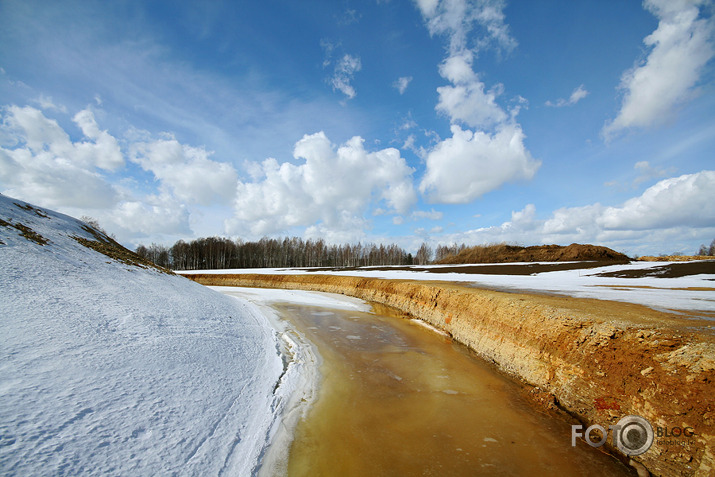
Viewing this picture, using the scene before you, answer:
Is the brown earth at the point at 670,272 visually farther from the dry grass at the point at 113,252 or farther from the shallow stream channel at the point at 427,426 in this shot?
the dry grass at the point at 113,252

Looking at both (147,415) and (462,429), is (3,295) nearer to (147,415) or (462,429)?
(147,415)

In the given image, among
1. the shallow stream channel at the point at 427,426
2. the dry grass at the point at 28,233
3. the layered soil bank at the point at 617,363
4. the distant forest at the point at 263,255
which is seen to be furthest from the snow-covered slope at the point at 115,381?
the distant forest at the point at 263,255

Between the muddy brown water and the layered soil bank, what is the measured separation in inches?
29.2

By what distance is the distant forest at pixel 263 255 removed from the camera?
289 ft

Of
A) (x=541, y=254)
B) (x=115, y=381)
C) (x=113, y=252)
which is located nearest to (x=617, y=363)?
(x=115, y=381)

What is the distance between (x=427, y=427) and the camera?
19.7ft

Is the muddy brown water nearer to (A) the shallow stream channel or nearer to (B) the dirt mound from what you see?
(A) the shallow stream channel

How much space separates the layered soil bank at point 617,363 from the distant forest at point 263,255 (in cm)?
8221

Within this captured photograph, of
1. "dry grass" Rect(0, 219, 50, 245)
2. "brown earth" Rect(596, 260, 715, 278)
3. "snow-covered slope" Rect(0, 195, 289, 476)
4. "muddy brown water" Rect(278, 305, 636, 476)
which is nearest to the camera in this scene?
"snow-covered slope" Rect(0, 195, 289, 476)

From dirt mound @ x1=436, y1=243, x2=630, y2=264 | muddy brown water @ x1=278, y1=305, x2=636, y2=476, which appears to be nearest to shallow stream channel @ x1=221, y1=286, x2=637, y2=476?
muddy brown water @ x1=278, y1=305, x2=636, y2=476

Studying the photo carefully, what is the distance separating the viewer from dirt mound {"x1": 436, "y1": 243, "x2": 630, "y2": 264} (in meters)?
49.2

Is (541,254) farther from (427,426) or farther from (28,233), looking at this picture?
(28,233)

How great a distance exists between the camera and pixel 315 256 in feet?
315

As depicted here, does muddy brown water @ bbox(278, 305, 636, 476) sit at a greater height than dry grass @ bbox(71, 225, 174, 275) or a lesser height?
lesser
